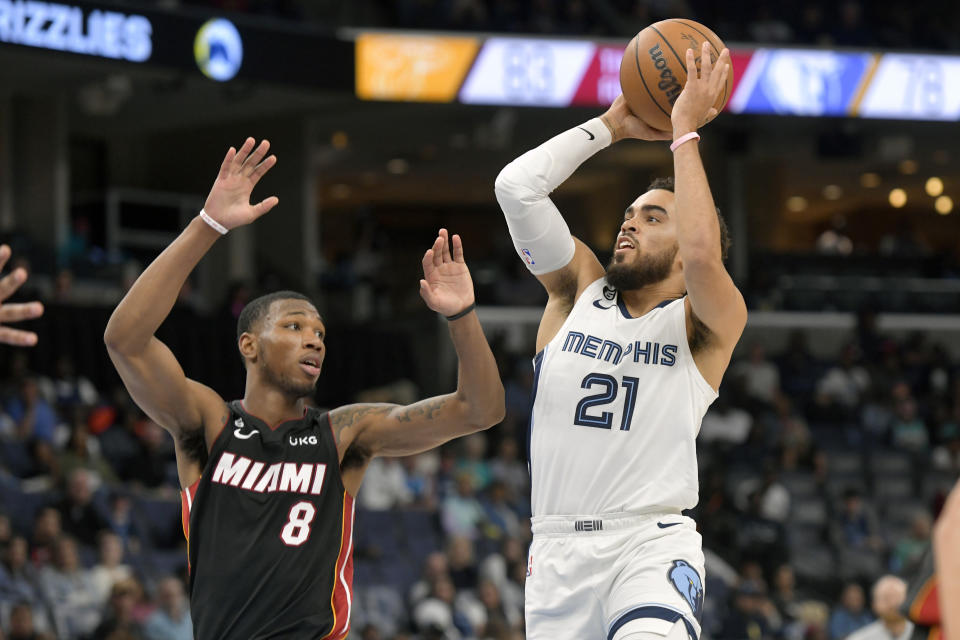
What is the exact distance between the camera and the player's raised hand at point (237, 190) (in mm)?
4547

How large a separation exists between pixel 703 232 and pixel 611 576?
1144mm

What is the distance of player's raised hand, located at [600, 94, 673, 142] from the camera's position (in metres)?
5.08

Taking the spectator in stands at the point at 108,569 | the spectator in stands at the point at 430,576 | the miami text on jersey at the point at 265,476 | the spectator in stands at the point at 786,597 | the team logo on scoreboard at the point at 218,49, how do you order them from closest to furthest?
the miami text on jersey at the point at 265,476 < the spectator in stands at the point at 108,569 < the spectator in stands at the point at 430,576 < the spectator in stands at the point at 786,597 < the team logo on scoreboard at the point at 218,49

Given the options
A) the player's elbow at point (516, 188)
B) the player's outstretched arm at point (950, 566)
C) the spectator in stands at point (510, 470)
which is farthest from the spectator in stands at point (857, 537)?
the player's outstretched arm at point (950, 566)

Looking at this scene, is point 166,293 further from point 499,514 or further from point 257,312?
point 499,514

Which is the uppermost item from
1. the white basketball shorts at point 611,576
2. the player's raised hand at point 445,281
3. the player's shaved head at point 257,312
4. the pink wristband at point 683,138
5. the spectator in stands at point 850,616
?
the pink wristband at point 683,138

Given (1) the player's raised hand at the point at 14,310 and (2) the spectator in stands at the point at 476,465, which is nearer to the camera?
(1) the player's raised hand at the point at 14,310

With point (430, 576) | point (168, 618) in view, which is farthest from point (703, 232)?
point (430, 576)

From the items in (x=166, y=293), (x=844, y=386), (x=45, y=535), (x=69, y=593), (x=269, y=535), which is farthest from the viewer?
(x=844, y=386)

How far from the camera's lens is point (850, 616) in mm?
14023

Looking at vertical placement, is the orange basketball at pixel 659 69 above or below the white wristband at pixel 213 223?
above

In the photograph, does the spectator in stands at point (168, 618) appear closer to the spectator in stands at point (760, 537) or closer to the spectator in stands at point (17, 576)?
the spectator in stands at point (17, 576)

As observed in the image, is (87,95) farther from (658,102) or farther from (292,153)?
(658,102)

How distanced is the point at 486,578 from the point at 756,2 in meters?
12.5
